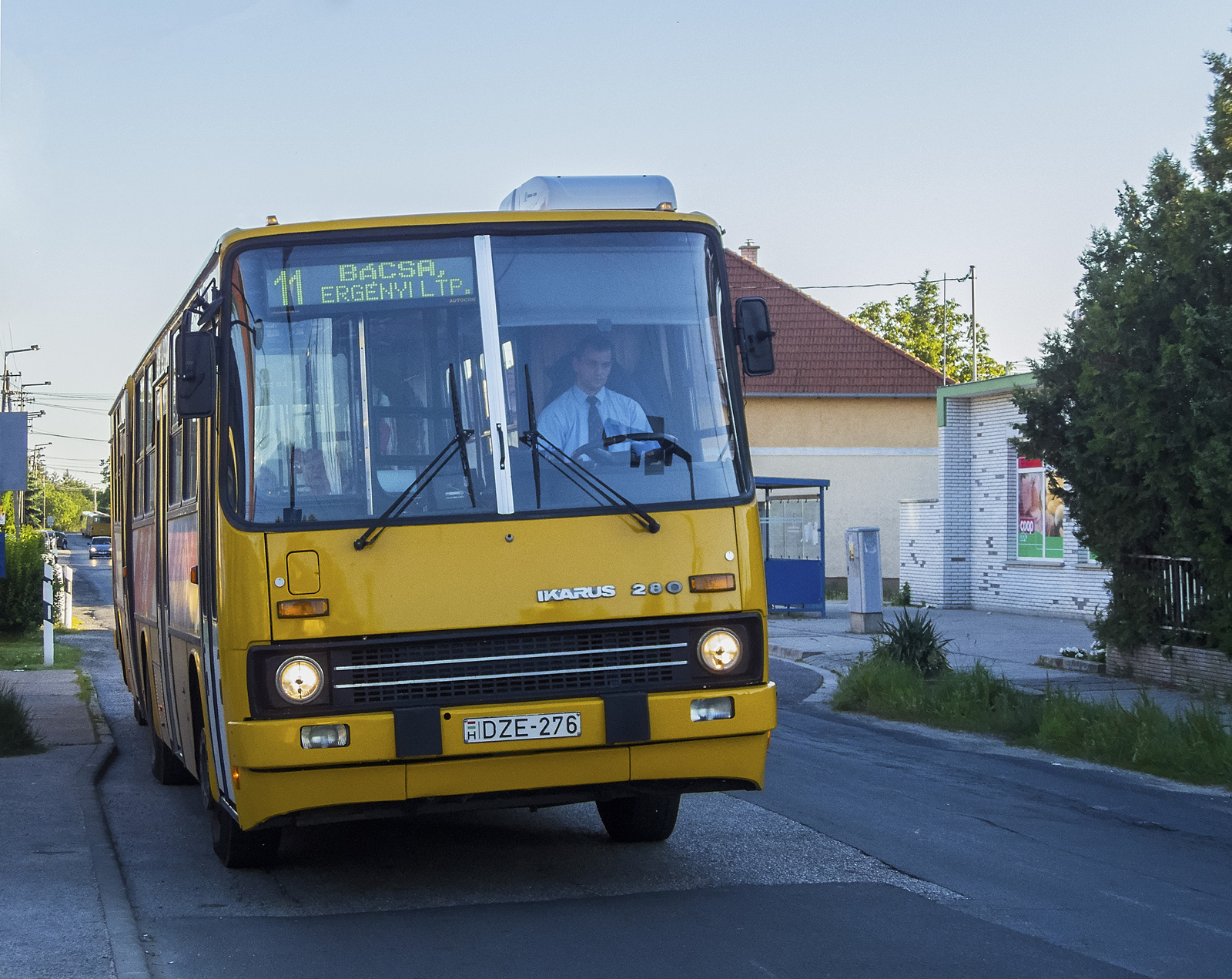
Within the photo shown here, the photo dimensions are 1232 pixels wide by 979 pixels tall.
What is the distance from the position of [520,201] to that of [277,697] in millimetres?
2827

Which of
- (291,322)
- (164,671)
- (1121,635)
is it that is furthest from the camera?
(1121,635)

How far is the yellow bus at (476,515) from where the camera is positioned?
6230 millimetres

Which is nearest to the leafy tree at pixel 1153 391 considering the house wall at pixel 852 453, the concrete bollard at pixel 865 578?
the concrete bollard at pixel 865 578

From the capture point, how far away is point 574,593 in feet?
21.0

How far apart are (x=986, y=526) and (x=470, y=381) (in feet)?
79.4

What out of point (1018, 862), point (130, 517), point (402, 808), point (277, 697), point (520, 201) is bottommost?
point (1018, 862)

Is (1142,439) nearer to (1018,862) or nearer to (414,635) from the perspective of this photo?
(1018,862)

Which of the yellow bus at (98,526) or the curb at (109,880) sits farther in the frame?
the yellow bus at (98,526)

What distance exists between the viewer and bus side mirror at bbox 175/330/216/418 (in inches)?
256

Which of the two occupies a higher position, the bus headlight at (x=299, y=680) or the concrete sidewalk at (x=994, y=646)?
the bus headlight at (x=299, y=680)

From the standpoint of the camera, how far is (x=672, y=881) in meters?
7.00

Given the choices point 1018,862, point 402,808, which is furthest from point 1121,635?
point 402,808

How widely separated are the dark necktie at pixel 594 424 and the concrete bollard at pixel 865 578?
57.2 feet

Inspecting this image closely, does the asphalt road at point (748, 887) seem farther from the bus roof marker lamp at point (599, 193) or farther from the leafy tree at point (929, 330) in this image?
the leafy tree at point (929, 330)
